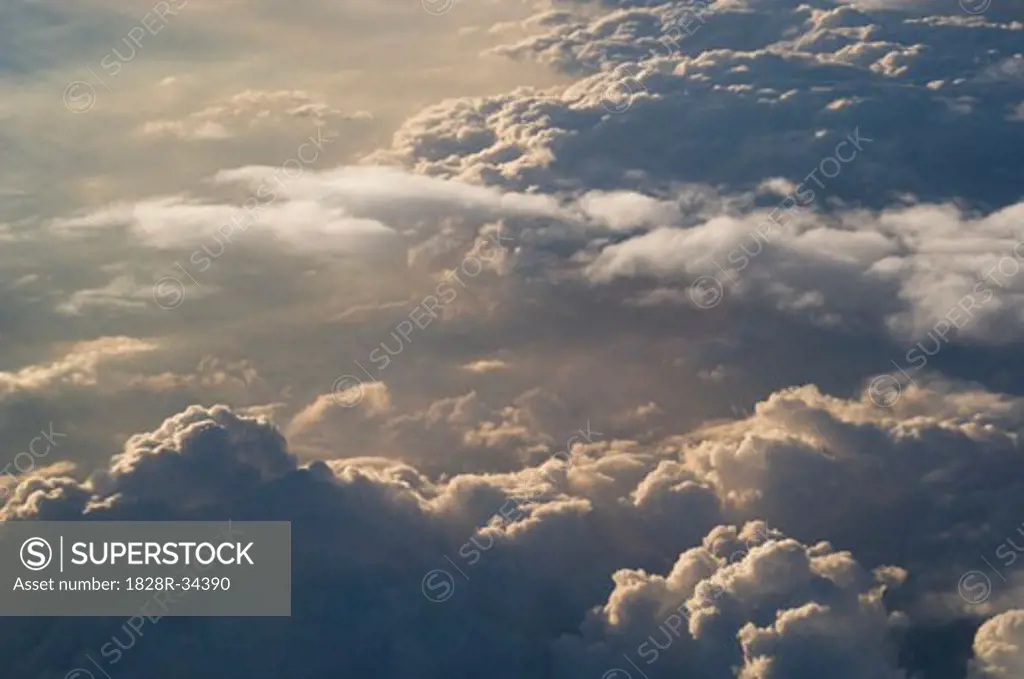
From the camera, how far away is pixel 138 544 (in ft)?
523

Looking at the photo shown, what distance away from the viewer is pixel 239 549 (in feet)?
522

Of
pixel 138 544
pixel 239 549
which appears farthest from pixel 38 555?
pixel 239 549

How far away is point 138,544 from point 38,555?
1328 centimetres

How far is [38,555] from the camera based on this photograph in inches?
6280

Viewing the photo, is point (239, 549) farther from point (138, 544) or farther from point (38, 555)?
point (38, 555)

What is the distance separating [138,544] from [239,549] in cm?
1347
